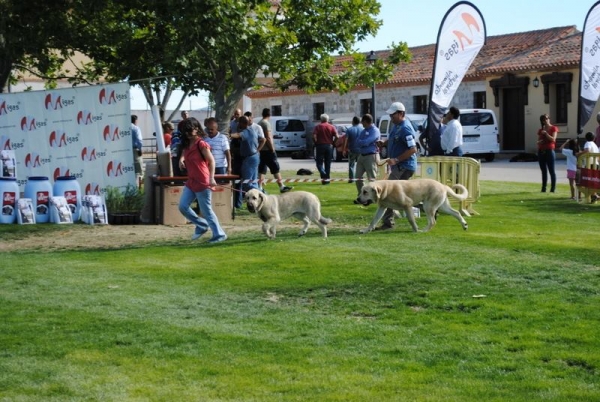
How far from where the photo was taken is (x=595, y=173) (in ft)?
67.4

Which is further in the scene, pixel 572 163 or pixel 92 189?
pixel 572 163

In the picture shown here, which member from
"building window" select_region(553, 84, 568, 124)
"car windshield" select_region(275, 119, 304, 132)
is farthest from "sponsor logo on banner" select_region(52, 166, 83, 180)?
"car windshield" select_region(275, 119, 304, 132)

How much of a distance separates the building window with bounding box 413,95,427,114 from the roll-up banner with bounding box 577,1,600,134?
28498 mm

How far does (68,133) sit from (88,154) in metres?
0.50

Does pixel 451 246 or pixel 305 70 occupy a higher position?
pixel 305 70

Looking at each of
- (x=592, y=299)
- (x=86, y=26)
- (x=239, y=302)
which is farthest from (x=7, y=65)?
(x=592, y=299)

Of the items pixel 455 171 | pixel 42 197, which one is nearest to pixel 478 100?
pixel 455 171

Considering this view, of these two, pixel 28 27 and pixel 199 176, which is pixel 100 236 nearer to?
pixel 199 176

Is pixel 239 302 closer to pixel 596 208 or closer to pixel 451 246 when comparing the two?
pixel 451 246

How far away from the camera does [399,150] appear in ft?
53.9

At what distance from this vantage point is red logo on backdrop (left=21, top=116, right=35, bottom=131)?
64.5 feet

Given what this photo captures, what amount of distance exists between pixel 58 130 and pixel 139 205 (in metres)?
1.91

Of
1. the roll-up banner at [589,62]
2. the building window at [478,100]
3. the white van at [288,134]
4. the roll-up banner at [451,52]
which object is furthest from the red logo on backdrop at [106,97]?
the building window at [478,100]

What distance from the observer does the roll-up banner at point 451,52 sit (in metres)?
20.1
